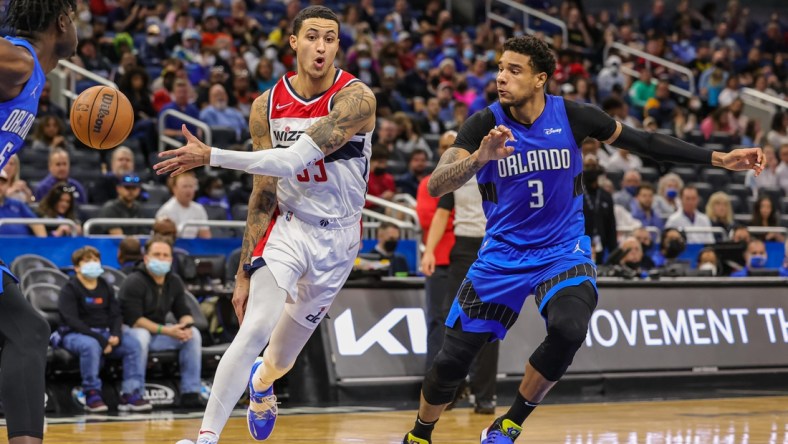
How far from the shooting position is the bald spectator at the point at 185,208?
13.4 meters

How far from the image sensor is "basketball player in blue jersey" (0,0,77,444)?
5.24 metres

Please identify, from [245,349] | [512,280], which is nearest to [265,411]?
[245,349]

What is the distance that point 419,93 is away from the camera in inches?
838

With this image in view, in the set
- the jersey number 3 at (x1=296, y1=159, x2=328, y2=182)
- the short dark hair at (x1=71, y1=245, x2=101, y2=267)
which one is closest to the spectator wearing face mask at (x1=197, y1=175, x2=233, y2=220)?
the short dark hair at (x1=71, y1=245, x2=101, y2=267)

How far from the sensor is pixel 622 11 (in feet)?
94.4

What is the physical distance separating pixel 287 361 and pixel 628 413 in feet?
14.2

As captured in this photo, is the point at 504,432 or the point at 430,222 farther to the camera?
the point at 430,222

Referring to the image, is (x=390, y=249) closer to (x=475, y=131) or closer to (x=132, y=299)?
(x=132, y=299)

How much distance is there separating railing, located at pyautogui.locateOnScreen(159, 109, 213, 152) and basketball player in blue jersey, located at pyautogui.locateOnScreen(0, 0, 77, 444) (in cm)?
1060

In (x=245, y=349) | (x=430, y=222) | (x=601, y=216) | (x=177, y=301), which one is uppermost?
(x=245, y=349)

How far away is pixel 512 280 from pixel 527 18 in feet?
68.5

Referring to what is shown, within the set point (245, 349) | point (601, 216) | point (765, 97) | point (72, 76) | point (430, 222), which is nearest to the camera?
point (245, 349)

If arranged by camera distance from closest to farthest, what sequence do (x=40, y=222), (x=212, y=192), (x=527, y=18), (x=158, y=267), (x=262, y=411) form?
(x=262, y=411)
(x=158, y=267)
(x=40, y=222)
(x=212, y=192)
(x=527, y=18)

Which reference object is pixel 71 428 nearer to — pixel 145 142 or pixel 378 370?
pixel 378 370
